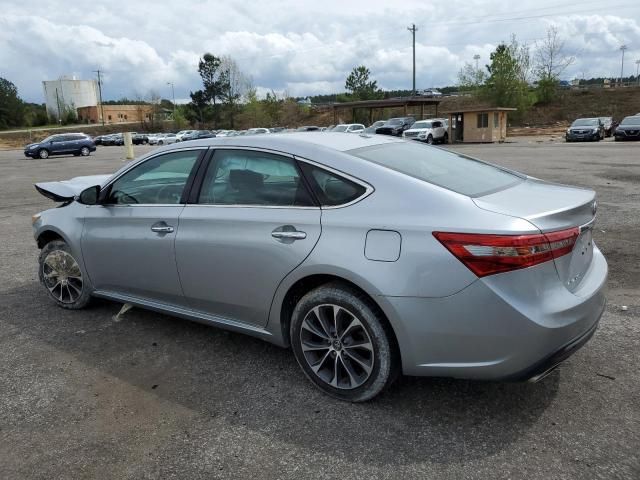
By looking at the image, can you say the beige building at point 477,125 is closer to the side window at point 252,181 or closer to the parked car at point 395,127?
the parked car at point 395,127

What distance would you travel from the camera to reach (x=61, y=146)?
36.9 meters

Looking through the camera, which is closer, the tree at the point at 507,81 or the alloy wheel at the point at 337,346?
the alloy wheel at the point at 337,346

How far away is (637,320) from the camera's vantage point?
13.8ft

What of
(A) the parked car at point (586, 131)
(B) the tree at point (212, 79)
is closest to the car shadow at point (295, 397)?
(A) the parked car at point (586, 131)

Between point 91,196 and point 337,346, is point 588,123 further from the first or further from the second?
point 337,346

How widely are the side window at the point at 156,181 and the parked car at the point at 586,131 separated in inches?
1367

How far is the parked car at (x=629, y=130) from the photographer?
1191 inches

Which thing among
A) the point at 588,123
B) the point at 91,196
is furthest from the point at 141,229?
the point at 588,123

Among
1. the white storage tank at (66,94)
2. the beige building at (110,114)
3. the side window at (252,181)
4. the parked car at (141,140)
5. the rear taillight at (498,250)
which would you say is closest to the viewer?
the rear taillight at (498,250)

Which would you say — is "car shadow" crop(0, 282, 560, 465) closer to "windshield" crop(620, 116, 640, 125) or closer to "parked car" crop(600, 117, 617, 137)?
"windshield" crop(620, 116, 640, 125)

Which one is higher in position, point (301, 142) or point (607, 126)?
point (301, 142)

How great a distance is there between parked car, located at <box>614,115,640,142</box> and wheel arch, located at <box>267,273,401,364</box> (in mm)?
32907

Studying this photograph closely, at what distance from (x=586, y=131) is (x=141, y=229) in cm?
3503

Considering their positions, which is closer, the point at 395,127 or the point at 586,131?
the point at 586,131
